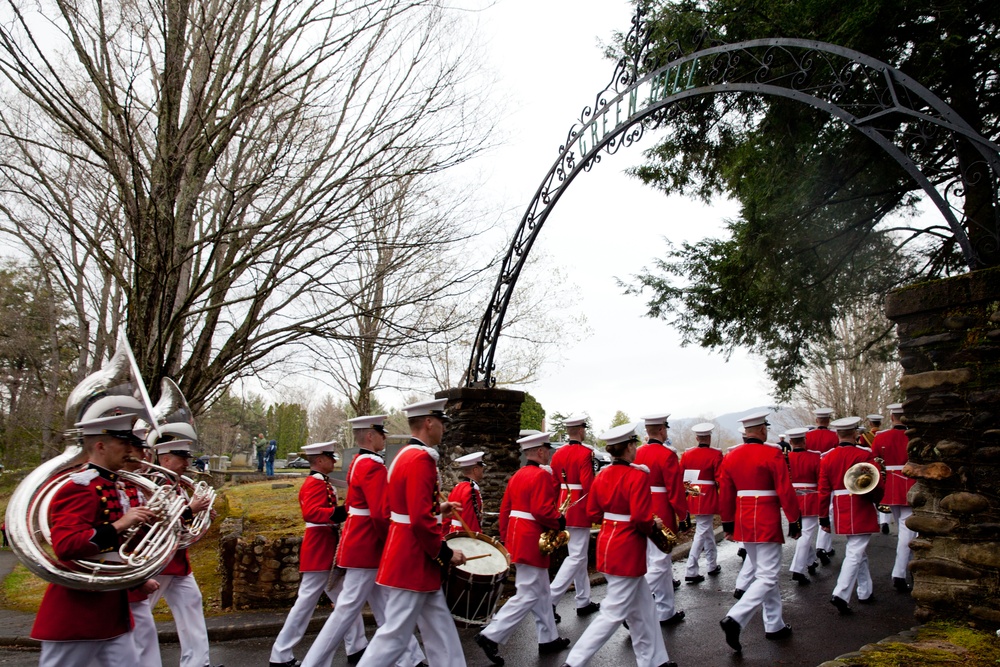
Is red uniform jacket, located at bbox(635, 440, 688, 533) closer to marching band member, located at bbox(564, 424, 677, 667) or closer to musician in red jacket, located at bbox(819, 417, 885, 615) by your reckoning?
musician in red jacket, located at bbox(819, 417, 885, 615)

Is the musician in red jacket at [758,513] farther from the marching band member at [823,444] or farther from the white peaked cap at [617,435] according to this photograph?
the marching band member at [823,444]

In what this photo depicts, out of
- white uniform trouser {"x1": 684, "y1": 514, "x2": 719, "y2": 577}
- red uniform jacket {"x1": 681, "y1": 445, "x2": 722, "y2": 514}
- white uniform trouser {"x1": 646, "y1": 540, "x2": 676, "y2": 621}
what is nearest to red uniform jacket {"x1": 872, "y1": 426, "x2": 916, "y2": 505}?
red uniform jacket {"x1": 681, "y1": 445, "x2": 722, "y2": 514}

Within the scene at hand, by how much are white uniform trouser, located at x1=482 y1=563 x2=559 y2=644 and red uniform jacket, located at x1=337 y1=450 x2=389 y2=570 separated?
1301 mm

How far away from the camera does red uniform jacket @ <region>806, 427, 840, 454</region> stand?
428 inches

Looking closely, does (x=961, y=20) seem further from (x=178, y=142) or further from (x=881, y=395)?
(x=881, y=395)

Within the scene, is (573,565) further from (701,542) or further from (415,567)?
(415,567)

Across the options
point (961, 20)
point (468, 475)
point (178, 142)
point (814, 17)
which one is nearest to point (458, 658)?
point (468, 475)

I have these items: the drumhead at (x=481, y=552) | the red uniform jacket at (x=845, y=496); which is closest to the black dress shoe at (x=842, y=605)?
the red uniform jacket at (x=845, y=496)

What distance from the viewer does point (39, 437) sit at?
22703mm

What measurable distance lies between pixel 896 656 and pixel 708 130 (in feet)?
27.9

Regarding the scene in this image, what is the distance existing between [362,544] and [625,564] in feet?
7.12

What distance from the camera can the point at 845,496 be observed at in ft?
25.9

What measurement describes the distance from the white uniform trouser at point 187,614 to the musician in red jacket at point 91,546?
1.91 meters

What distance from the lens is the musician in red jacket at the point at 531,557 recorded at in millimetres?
6238
